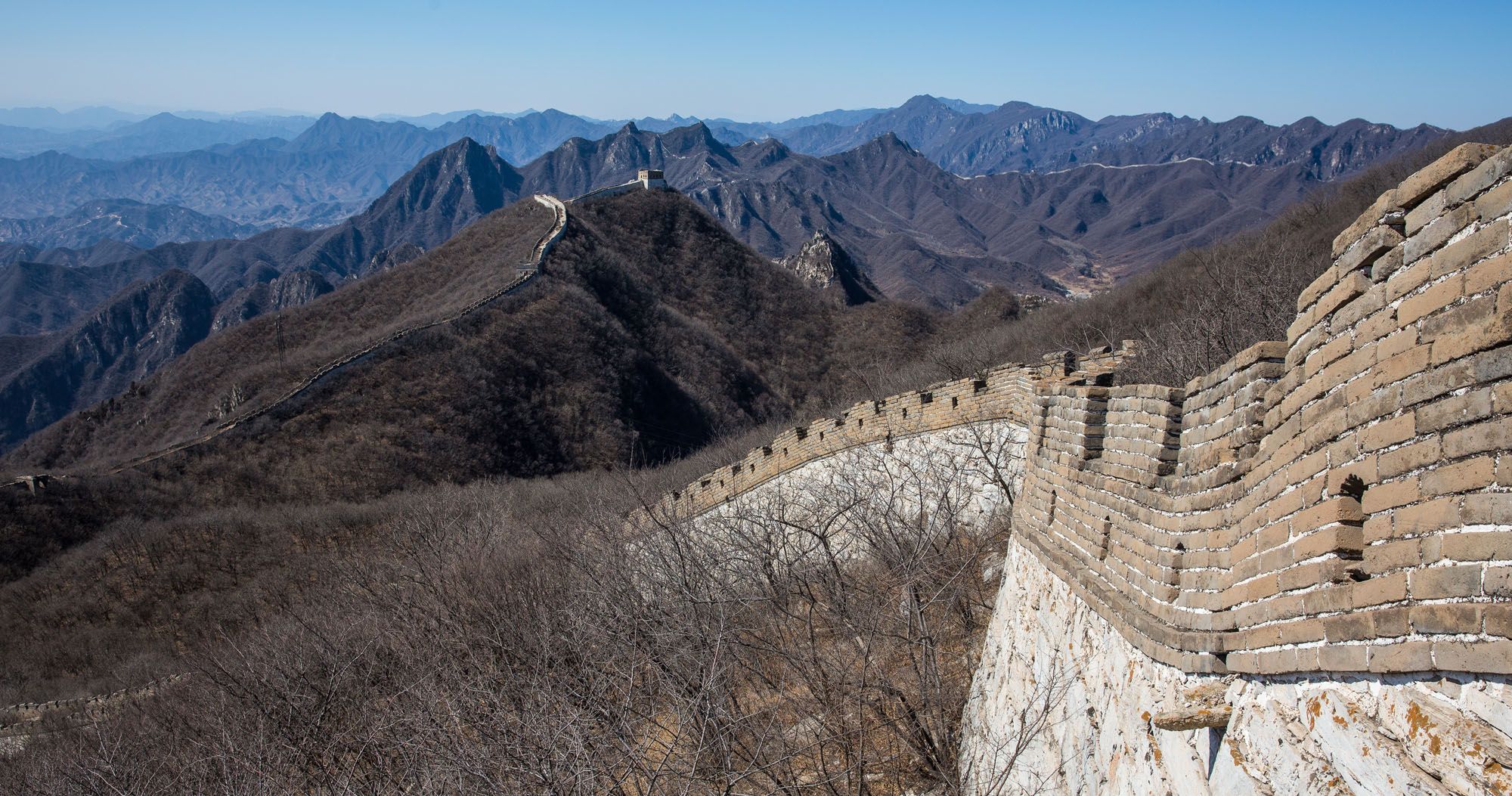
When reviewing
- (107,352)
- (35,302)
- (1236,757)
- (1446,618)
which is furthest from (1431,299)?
(35,302)

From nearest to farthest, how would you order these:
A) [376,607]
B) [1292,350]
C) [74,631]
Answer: [1292,350], [376,607], [74,631]

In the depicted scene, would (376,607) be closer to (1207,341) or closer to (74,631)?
(1207,341)

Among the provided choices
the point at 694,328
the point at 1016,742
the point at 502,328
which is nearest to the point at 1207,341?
the point at 1016,742

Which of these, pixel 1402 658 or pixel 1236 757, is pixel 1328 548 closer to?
pixel 1402 658

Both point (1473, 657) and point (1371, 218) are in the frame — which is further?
point (1371, 218)

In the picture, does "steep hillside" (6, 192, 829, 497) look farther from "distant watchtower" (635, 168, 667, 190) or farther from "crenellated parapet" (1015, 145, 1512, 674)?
"crenellated parapet" (1015, 145, 1512, 674)

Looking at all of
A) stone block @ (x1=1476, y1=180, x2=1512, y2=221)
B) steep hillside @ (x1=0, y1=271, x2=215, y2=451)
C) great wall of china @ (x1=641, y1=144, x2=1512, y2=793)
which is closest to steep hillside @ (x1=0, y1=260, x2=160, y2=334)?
steep hillside @ (x1=0, y1=271, x2=215, y2=451)

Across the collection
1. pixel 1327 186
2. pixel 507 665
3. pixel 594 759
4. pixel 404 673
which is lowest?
pixel 404 673
